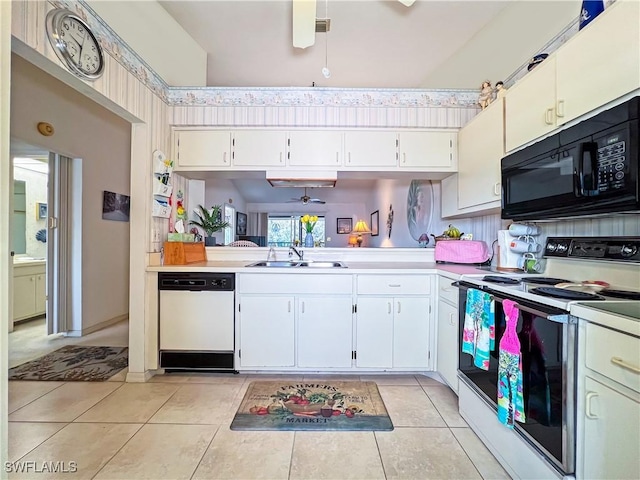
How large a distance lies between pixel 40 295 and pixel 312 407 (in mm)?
4187

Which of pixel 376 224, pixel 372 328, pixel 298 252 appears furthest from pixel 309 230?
pixel 376 224

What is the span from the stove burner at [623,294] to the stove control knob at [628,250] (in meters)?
0.17

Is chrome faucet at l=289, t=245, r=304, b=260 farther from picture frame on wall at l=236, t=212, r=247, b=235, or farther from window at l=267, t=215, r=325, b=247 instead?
window at l=267, t=215, r=325, b=247

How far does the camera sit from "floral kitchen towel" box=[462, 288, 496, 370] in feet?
4.72

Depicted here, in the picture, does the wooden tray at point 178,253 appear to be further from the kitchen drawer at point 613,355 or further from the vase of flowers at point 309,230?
the kitchen drawer at point 613,355

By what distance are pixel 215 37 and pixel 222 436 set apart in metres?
3.32

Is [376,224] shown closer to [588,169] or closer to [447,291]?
[447,291]

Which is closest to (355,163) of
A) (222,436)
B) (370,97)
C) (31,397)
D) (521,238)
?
(370,97)

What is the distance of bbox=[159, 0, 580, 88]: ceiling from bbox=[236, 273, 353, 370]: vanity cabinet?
2213mm

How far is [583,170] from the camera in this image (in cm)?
125

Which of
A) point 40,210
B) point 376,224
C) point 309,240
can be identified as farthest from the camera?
point 376,224

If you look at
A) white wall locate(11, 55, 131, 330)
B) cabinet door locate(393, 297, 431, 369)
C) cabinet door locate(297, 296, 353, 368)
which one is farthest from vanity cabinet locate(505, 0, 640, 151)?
white wall locate(11, 55, 131, 330)

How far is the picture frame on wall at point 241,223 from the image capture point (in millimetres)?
7807

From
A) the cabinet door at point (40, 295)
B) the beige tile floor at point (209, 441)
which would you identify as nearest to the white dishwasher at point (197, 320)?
the beige tile floor at point (209, 441)
